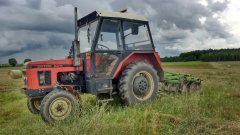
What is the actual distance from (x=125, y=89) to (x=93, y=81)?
2.88ft

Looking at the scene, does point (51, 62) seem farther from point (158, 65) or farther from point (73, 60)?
point (158, 65)

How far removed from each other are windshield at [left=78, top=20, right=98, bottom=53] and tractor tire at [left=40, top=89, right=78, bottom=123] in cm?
154

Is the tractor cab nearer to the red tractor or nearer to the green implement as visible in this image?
the red tractor

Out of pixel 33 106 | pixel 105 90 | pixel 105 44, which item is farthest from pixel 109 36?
pixel 33 106

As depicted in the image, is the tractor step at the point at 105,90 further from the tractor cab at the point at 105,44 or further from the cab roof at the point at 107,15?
the cab roof at the point at 107,15

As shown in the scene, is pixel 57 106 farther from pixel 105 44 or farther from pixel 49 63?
pixel 105 44

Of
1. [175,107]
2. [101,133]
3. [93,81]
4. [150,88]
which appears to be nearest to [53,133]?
[101,133]

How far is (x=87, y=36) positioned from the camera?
8078mm

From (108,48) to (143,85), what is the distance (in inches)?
58.0

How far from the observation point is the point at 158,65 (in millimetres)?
9117

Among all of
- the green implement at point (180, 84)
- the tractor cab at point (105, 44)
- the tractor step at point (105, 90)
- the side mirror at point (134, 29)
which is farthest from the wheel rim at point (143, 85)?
the green implement at point (180, 84)

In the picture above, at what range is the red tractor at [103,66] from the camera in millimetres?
7445

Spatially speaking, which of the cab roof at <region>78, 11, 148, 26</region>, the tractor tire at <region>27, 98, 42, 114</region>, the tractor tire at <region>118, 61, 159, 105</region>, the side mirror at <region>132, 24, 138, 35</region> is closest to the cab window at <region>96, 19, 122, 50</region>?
the cab roof at <region>78, 11, 148, 26</region>

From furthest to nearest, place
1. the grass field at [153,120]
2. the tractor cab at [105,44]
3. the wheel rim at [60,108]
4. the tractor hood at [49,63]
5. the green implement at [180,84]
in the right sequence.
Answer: the green implement at [180,84] < the tractor cab at [105,44] < the tractor hood at [49,63] < the wheel rim at [60,108] < the grass field at [153,120]
